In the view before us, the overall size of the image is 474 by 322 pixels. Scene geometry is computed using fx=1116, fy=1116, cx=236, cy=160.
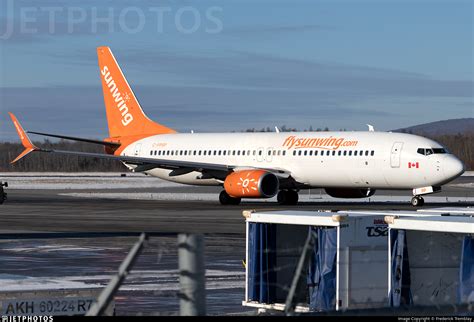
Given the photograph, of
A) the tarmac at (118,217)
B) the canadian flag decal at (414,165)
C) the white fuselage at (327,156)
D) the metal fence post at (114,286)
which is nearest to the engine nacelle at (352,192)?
the white fuselage at (327,156)

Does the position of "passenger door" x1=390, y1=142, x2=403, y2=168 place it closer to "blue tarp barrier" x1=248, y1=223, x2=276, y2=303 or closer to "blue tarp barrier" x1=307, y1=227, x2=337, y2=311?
"blue tarp barrier" x1=248, y1=223, x2=276, y2=303

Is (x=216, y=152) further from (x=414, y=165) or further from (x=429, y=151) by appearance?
(x=429, y=151)

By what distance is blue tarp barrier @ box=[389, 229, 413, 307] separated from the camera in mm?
13797

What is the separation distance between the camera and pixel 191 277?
7.67 metres

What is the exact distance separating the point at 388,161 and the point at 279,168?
636 centimetres

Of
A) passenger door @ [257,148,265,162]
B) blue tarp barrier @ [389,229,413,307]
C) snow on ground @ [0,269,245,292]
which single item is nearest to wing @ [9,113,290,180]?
passenger door @ [257,148,265,162]

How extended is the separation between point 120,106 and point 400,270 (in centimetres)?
4957

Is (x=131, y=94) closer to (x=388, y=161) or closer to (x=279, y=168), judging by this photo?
(x=279, y=168)

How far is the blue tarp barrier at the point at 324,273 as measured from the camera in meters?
14.5

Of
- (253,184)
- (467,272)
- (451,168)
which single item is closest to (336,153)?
(253,184)

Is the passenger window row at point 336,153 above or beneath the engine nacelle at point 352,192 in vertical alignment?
above

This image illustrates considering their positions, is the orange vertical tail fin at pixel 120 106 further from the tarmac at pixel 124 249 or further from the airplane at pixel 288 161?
the tarmac at pixel 124 249

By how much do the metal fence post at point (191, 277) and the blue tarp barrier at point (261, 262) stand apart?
7421 millimetres

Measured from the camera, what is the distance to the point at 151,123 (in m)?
61.6
